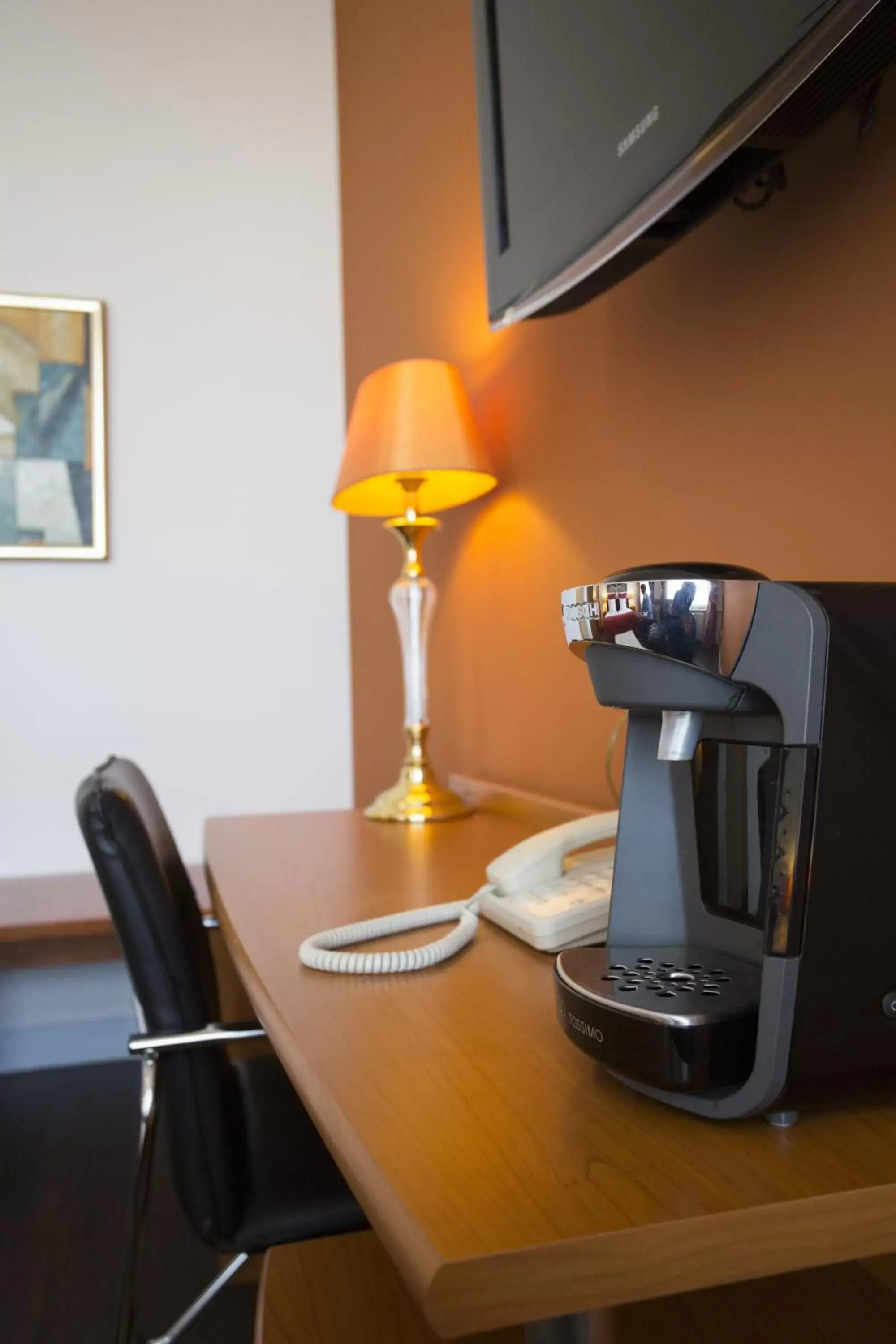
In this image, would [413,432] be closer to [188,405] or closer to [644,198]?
[644,198]

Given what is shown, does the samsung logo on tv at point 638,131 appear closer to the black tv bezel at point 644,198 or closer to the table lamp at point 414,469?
the black tv bezel at point 644,198

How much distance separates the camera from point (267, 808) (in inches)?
126

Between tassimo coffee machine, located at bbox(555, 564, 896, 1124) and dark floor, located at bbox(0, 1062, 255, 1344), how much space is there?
4.96 ft

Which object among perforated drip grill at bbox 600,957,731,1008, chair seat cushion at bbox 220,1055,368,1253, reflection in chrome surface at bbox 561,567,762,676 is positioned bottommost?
chair seat cushion at bbox 220,1055,368,1253

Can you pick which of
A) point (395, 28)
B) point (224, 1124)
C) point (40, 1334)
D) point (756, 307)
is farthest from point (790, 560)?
point (395, 28)

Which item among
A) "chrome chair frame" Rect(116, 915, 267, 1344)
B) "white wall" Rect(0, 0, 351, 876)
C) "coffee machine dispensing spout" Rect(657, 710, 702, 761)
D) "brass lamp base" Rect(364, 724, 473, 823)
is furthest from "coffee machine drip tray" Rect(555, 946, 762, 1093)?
"white wall" Rect(0, 0, 351, 876)

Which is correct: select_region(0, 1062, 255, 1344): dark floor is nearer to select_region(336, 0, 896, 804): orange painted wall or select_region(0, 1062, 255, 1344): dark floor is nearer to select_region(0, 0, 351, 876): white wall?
select_region(0, 0, 351, 876): white wall

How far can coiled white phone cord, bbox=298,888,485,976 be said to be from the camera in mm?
868

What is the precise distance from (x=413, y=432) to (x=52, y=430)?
1550 mm

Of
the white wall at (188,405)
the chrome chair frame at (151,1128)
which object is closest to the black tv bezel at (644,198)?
the chrome chair frame at (151,1128)

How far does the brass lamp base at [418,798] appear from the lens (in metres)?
1.87

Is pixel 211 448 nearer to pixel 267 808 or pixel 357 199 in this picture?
pixel 357 199

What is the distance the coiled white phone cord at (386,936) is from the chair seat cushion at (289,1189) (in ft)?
0.96

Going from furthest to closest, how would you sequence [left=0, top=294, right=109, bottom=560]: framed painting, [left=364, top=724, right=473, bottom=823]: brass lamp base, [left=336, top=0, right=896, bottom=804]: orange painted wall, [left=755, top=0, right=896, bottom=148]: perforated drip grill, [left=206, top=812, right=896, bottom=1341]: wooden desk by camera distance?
[left=0, top=294, right=109, bottom=560]: framed painting, [left=364, top=724, right=473, bottom=823]: brass lamp base, [left=336, top=0, right=896, bottom=804]: orange painted wall, [left=755, top=0, right=896, bottom=148]: perforated drip grill, [left=206, top=812, right=896, bottom=1341]: wooden desk
